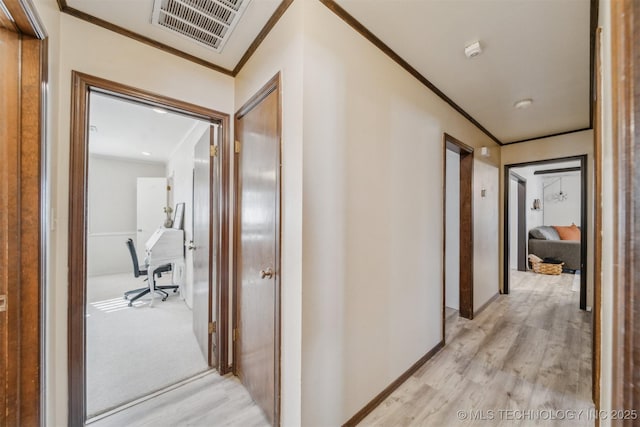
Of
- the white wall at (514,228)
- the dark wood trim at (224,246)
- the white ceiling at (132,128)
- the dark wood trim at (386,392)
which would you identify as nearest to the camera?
the dark wood trim at (386,392)

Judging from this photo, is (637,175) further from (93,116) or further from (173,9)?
(93,116)

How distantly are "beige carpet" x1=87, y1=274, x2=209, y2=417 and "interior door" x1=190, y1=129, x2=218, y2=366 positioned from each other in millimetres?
217

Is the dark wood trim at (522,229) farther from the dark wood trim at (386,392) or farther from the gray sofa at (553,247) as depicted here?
the dark wood trim at (386,392)

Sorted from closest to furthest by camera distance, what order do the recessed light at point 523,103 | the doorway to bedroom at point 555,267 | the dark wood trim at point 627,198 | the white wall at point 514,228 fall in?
the dark wood trim at point 627,198 < the doorway to bedroom at point 555,267 < the recessed light at point 523,103 < the white wall at point 514,228

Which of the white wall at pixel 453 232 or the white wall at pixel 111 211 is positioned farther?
the white wall at pixel 111 211

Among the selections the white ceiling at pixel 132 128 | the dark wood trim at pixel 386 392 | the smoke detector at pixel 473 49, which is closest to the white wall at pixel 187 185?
the white ceiling at pixel 132 128

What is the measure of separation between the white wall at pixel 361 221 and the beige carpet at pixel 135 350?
1.34 meters

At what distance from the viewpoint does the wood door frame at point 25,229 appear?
2.98 feet

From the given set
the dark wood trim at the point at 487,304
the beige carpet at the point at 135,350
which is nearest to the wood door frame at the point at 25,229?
the beige carpet at the point at 135,350

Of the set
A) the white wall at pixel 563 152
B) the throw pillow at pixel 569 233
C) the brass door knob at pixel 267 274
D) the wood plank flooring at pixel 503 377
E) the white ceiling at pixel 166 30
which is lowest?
the wood plank flooring at pixel 503 377

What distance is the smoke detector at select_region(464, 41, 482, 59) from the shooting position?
160 centimetres

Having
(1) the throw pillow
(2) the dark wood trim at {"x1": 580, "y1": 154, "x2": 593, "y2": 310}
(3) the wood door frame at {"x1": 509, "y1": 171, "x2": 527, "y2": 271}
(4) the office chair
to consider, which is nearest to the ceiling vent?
(4) the office chair

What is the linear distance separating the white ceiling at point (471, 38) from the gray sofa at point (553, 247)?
4189 mm

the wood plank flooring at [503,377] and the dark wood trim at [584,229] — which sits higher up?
the dark wood trim at [584,229]
